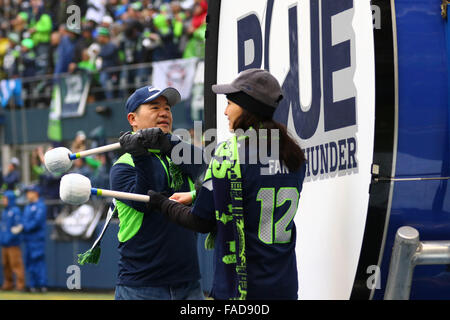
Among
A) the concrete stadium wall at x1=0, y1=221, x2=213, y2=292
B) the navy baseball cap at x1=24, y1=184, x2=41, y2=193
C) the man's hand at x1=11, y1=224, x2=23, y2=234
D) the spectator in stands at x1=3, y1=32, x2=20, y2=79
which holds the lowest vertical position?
the concrete stadium wall at x1=0, y1=221, x2=213, y2=292

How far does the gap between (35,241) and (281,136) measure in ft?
30.6

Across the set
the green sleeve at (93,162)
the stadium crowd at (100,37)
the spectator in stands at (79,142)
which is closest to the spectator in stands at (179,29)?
the stadium crowd at (100,37)

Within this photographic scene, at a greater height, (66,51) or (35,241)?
(66,51)

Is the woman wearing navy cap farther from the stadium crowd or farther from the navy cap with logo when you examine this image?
the stadium crowd

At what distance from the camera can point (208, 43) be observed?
167 inches

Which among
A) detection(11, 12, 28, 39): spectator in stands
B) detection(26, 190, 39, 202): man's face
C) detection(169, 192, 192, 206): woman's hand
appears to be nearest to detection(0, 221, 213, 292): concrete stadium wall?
detection(26, 190, 39, 202): man's face

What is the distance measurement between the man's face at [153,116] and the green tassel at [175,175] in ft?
0.58

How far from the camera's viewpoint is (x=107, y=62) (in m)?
11.9

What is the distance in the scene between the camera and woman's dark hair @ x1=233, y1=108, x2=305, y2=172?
2590mm

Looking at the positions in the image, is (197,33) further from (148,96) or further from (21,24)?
(148,96)

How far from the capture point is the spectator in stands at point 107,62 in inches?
459

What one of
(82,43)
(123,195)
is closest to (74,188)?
(123,195)

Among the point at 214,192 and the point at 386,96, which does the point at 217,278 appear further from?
the point at 386,96

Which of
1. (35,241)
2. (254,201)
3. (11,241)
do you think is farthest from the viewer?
(11,241)
